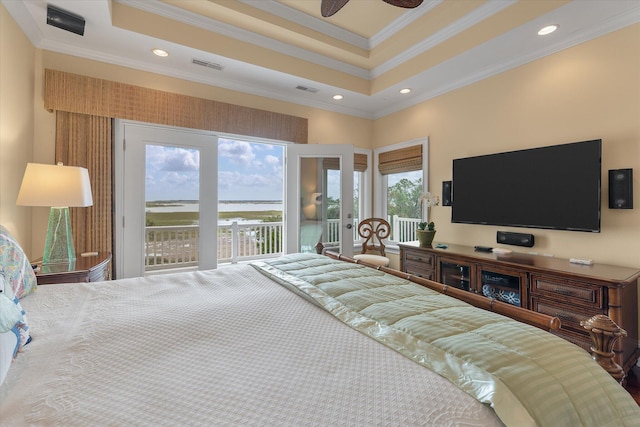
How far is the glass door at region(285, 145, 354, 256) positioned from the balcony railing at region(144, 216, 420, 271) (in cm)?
6

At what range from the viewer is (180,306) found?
1.31 meters

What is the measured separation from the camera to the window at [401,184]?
4027 mm

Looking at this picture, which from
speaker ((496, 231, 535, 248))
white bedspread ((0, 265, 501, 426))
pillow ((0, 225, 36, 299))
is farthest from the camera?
speaker ((496, 231, 535, 248))

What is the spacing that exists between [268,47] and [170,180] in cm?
182

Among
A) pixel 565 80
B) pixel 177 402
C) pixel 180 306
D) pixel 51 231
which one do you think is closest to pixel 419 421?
pixel 177 402

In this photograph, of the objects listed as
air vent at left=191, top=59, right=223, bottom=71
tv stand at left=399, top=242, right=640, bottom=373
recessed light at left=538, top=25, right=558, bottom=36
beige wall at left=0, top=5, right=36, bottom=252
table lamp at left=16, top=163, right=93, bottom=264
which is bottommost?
tv stand at left=399, top=242, right=640, bottom=373

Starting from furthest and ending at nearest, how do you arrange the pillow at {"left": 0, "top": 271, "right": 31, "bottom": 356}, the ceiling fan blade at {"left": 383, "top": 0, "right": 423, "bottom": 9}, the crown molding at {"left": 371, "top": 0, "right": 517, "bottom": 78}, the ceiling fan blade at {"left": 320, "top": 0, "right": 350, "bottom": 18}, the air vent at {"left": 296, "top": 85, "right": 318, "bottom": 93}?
the air vent at {"left": 296, "top": 85, "right": 318, "bottom": 93}
the crown molding at {"left": 371, "top": 0, "right": 517, "bottom": 78}
the ceiling fan blade at {"left": 320, "top": 0, "right": 350, "bottom": 18}
the ceiling fan blade at {"left": 383, "top": 0, "right": 423, "bottom": 9}
the pillow at {"left": 0, "top": 271, "right": 31, "bottom": 356}

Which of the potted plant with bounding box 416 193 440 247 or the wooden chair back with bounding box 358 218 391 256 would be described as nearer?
the potted plant with bounding box 416 193 440 247

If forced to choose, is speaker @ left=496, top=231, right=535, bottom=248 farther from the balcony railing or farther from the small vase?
the balcony railing

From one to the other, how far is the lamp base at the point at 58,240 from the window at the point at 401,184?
3743 mm

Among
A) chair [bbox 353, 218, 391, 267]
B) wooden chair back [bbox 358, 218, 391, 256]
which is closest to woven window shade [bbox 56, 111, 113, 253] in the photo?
chair [bbox 353, 218, 391, 267]

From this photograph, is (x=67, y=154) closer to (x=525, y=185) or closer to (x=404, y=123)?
(x=404, y=123)

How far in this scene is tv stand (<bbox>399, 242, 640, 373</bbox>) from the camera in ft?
6.50

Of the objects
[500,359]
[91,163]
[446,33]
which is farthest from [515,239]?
[91,163]
